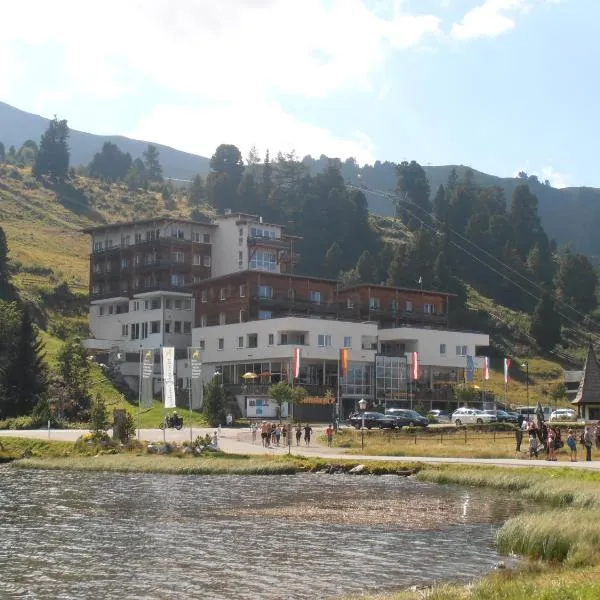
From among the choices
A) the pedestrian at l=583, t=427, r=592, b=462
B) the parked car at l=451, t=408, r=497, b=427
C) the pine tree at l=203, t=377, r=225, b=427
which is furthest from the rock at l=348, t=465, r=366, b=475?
the parked car at l=451, t=408, r=497, b=427

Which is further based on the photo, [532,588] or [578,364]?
[578,364]

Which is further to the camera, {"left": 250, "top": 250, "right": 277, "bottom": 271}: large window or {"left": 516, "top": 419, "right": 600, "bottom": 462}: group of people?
{"left": 250, "top": 250, "right": 277, "bottom": 271}: large window

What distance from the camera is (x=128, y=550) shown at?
27.3 meters

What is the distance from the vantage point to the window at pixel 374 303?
380 feet

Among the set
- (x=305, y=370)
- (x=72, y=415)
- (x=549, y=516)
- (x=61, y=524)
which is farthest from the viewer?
(x=305, y=370)

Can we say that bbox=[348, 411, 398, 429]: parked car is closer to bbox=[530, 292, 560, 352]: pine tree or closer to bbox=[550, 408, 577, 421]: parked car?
bbox=[550, 408, 577, 421]: parked car

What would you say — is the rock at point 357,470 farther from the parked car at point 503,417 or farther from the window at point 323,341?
the window at point 323,341

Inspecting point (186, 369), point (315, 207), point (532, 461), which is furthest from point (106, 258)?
point (532, 461)

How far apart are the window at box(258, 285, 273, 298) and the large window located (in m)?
15.1

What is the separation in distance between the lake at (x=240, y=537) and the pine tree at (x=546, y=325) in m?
109

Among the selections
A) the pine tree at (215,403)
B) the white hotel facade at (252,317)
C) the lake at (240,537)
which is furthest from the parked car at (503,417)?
the lake at (240,537)

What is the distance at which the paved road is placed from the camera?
4944 cm

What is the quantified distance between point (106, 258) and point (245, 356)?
125 ft

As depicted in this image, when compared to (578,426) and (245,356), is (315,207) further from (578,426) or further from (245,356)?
(578,426)
